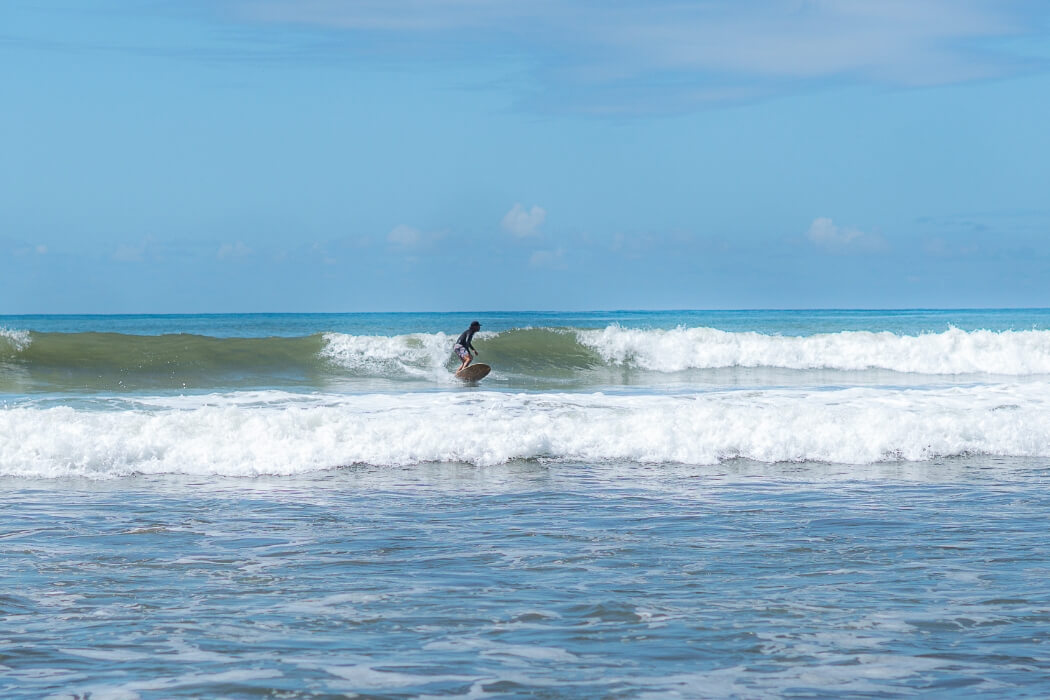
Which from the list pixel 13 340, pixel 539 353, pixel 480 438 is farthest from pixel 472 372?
pixel 13 340

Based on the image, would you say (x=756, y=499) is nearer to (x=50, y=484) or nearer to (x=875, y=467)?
(x=875, y=467)

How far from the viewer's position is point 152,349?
28562mm

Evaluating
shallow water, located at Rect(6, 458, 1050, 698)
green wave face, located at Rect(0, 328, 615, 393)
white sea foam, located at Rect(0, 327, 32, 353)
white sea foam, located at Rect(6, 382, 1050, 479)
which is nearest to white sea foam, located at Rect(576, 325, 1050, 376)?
green wave face, located at Rect(0, 328, 615, 393)

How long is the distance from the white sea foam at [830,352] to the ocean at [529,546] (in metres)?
12.2

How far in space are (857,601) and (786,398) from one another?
39.0ft

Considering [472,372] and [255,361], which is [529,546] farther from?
[255,361]

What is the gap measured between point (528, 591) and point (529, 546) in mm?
1293

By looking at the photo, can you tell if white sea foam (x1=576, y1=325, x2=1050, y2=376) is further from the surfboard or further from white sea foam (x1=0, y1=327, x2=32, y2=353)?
white sea foam (x1=0, y1=327, x2=32, y2=353)

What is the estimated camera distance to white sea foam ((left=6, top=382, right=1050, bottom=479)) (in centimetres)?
1219

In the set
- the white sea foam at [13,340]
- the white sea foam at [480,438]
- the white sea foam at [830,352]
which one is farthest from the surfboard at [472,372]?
the white sea foam at [13,340]

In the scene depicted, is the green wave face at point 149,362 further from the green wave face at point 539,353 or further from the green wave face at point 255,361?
Answer: the green wave face at point 539,353

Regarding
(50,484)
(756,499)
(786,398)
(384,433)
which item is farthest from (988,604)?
(786,398)

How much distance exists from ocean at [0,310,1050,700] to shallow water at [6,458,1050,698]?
0.03 meters

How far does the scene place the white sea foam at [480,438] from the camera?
40.0 feet
